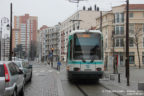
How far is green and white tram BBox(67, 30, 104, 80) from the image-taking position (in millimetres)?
14227

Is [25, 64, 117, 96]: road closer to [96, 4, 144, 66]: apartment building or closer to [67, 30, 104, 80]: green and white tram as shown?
[67, 30, 104, 80]: green and white tram

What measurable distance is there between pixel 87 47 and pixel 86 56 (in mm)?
586

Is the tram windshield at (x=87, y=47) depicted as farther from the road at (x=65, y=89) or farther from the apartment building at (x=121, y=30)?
the apartment building at (x=121, y=30)

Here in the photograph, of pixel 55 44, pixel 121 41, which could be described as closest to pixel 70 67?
pixel 121 41

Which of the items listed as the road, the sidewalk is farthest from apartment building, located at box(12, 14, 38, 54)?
the road

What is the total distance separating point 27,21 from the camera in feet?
611

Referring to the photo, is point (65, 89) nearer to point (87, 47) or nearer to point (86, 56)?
point (86, 56)

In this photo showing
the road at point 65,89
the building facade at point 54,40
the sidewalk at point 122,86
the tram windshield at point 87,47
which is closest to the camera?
the road at point 65,89

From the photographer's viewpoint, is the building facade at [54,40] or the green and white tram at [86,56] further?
the building facade at [54,40]

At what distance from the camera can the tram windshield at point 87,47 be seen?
14516mm

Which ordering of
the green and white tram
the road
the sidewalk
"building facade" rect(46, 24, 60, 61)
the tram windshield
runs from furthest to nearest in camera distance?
"building facade" rect(46, 24, 60, 61)
the tram windshield
the green and white tram
the sidewalk
the road

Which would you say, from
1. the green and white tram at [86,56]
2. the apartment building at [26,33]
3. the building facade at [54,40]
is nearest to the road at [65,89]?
the green and white tram at [86,56]

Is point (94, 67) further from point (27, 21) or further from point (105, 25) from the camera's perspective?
point (27, 21)

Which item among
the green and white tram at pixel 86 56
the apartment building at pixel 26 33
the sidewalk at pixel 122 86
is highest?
the apartment building at pixel 26 33
